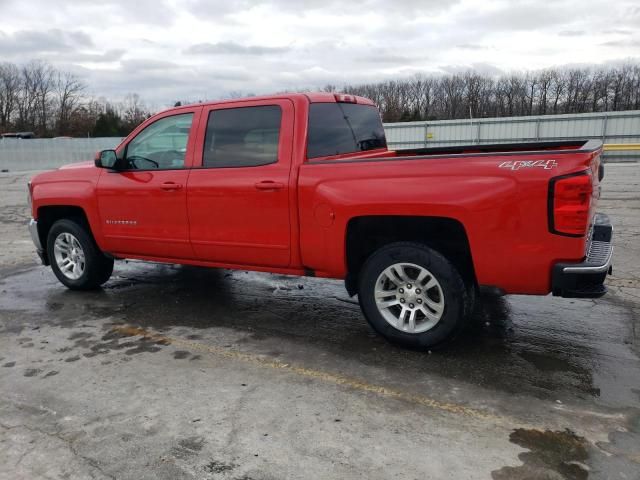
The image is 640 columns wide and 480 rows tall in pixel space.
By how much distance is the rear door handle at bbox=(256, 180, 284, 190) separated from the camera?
14.3ft

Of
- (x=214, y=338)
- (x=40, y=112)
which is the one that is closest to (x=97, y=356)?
(x=214, y=338)

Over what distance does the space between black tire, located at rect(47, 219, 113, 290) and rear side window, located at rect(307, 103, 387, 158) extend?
293 cm

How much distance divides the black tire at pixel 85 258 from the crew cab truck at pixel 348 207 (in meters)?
0.02

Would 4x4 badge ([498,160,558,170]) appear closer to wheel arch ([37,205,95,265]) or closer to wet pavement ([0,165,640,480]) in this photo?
wet pavement ([0,165,640,480])

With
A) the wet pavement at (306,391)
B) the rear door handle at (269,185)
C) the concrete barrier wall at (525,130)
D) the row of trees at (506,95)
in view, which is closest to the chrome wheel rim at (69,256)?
the wet pavement at (306,391)

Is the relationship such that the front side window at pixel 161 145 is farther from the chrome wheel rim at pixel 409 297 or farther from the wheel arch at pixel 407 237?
the chrome wheel rim at pixel 409 297

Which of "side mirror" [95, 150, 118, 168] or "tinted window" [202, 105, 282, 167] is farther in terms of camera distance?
"side mirror" [95, 150, 118, 168]

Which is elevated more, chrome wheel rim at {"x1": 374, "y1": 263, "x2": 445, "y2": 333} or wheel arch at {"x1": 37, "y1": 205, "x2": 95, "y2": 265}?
wheel arch at {"x1": 37, "y1": 205, "x2": 95, "y2": 265}

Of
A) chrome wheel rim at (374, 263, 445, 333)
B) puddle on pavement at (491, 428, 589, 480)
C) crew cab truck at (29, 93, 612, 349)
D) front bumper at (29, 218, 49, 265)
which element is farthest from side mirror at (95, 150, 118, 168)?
puddle on pavement at (491, 428, 589, 480)

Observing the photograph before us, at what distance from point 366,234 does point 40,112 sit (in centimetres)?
7617

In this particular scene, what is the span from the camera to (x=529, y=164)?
11.3 feet

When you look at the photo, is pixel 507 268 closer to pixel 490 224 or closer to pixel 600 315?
pixel 490 224

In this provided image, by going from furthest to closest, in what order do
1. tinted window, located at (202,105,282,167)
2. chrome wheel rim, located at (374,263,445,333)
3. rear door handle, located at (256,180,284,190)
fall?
1. tinted window, located at (202,105,282,167)
2. rear door handle, located at (256,180,284,190)
3. chrome wheel rim, located at (374,263,445,333)

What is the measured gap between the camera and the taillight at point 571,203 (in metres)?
3.32
